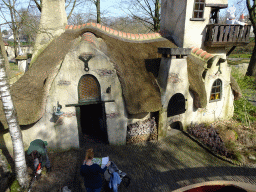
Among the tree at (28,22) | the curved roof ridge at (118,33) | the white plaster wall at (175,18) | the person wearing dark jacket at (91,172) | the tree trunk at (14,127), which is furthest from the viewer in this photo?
the white plaster wall at (175,18)

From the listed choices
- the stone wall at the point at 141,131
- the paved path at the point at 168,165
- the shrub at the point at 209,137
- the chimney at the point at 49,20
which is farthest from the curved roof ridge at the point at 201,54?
the chimney at the point at 49,20

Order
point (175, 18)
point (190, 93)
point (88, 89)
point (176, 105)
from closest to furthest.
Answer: point (88, 89) → point (176, 105) → point (190, 93) → point (175, 18)

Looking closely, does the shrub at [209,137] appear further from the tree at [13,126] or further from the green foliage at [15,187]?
the green foliage at [15,187]

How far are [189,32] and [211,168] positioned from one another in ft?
25.1

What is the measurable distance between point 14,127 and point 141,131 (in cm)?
546

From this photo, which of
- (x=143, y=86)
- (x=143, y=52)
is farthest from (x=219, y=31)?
(x=143, y=86)

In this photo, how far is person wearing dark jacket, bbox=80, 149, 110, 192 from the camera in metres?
4.38

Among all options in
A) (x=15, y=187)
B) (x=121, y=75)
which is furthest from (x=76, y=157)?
(x=121, y=75)

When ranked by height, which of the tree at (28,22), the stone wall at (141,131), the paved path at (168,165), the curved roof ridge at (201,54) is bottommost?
the paved path at (168,165)

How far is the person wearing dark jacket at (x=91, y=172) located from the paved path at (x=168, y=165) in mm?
1795

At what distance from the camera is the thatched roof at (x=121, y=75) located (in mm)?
7070

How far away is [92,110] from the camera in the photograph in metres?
11.0

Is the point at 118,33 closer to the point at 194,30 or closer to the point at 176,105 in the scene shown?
the point at 194,30

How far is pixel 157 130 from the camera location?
909cm
